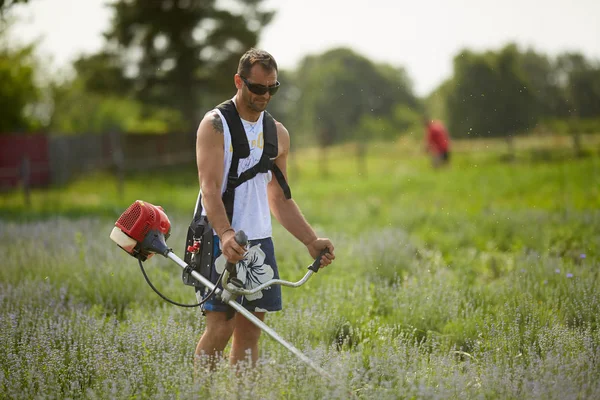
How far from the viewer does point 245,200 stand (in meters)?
3.55

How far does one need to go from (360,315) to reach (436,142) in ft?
51.8

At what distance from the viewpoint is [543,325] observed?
14.6 ft

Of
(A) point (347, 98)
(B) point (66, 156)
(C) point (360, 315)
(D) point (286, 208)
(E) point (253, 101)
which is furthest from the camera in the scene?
(A) point (347, 98)

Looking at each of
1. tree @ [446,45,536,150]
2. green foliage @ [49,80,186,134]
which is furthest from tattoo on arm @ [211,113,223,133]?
green foliage @ [49,80,186,134]

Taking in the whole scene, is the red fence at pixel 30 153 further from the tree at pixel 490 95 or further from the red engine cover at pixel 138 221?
the red engine cover at pixel 138 221

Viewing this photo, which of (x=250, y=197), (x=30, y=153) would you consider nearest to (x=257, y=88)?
(x=250, y=197)

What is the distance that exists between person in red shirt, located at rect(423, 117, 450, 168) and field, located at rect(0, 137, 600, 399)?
8509 millimetres

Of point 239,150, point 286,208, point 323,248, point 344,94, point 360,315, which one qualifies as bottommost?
point 360,315

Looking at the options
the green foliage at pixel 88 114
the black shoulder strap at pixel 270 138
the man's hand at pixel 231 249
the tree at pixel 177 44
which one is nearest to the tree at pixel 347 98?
the tree at pixel 177 44

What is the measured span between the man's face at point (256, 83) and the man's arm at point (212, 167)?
20cm

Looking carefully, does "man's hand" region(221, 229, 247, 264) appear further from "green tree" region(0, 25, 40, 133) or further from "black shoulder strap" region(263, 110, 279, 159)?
"green tree" region(0, 25, 40, 133)

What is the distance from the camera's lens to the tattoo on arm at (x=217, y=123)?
3.38m

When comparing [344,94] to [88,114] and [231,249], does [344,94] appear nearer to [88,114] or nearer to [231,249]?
[88,114]

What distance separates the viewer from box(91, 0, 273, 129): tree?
89.0 ft
